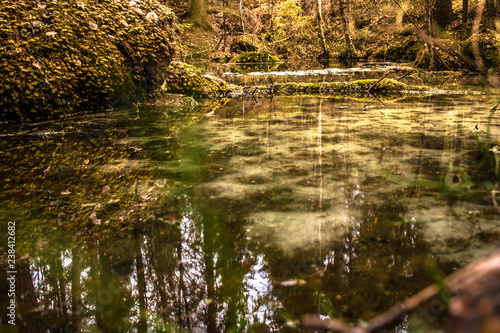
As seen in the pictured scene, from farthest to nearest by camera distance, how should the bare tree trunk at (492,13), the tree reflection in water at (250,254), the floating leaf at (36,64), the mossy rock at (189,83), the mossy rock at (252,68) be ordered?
the mossy rock at (252,68), the bare tree trunk at (492,13), the mossy rock at (189,83), the floating leaf at (36,64), the tree reflection in water at (250,254)

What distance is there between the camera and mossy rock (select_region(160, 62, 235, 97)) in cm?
800

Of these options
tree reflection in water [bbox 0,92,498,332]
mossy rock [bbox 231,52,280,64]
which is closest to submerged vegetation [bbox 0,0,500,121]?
tree reflection in water [bbox 0,92,498,332]

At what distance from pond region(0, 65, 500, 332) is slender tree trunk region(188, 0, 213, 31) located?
24.5 metres

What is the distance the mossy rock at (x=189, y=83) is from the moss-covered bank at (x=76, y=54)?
23.4 inches

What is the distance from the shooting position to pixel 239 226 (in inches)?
79.2

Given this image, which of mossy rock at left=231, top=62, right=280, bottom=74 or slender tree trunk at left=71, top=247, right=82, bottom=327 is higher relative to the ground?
mossy rock at left=231, top=62, right=280, bottom=74

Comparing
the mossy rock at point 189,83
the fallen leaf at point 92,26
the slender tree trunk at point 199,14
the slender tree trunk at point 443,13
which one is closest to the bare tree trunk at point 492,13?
the slender tree trunk at point 443,13

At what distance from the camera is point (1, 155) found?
349 centimetres

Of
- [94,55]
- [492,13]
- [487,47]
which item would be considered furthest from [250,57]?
[94,55]

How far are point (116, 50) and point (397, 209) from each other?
614 cm

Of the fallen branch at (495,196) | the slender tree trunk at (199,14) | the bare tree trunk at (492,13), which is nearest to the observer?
the fallen branch at (495,196)

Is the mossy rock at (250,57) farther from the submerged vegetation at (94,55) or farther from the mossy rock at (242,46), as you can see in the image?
the submerged vegetation at (94,55)

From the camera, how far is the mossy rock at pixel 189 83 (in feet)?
26.2

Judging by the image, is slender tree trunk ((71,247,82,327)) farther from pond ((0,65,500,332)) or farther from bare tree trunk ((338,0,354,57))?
bare tree trunk ((338,0,354,57))
